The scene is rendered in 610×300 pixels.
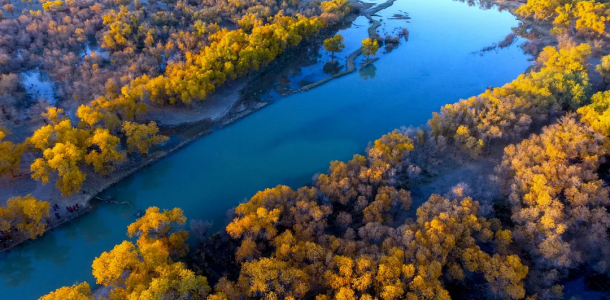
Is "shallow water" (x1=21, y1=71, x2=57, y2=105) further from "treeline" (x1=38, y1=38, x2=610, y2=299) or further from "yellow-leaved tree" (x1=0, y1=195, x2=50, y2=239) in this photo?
"treeline" (x1=38, y1=38, x2=610, y2=299)

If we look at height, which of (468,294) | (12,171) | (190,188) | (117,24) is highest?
(117,24)

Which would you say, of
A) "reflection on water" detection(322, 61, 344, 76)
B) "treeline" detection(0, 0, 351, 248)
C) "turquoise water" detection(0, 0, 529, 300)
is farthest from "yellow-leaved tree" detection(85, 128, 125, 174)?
"reflection on water" detection(322, 61, 344, 76)

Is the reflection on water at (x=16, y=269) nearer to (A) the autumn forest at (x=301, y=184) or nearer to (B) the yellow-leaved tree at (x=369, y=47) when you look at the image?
(A) the autumn forest at (x=301, y=184)

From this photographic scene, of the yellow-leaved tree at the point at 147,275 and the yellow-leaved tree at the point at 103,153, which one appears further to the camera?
the yellow-leaved tree at the point at 103,153

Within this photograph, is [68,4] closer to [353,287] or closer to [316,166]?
[316,166]

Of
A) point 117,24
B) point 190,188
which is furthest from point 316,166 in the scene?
point 117,24

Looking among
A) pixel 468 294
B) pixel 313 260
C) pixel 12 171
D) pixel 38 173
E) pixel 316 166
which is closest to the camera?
pixel 313 260

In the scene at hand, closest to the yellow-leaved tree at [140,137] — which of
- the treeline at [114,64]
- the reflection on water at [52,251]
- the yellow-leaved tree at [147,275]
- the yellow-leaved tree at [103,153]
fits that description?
the treeline at [114,64]
